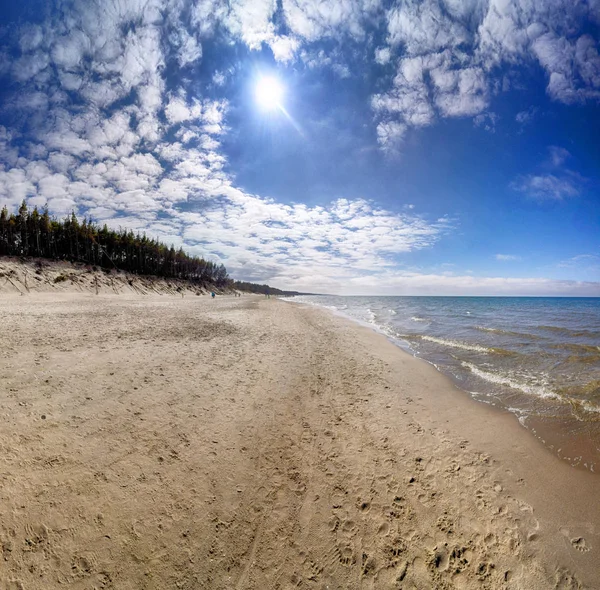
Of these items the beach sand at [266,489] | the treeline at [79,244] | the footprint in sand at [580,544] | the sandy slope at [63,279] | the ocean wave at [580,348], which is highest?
the treeline at [79,244]

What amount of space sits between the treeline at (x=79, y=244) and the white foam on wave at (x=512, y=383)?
70374 millimetres

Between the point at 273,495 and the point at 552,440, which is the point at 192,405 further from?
the point at 552,440

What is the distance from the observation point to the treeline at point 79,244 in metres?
51.1

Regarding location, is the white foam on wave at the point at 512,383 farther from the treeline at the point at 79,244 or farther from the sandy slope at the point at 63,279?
the treeline at the point at 79,244

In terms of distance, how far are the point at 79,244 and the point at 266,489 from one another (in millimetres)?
79631

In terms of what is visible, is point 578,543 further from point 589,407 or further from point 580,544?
point 589,407

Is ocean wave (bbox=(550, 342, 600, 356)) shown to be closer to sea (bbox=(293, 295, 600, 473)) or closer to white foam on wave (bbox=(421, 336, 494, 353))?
sea (bbox=(293, 295, 600, 473))

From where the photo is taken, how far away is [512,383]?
36.1 feet

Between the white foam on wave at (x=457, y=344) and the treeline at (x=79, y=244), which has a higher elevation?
the treeline at (x=79, y=244)

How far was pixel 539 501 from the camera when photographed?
4938 millimetres

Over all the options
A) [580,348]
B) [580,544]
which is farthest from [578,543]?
[580,348]

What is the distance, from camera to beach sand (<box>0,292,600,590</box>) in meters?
3.59

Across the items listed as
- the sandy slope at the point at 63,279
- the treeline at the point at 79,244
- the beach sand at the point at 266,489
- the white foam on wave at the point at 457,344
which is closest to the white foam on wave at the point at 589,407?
the beach sand at the point at 266,489

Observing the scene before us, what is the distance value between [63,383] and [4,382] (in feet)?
4.40
